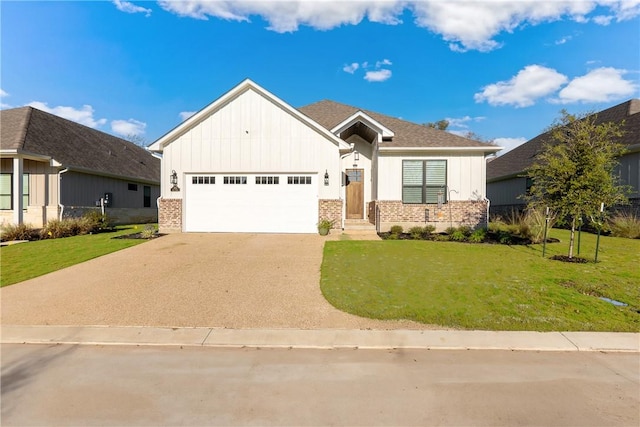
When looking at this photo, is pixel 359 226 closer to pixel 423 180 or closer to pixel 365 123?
pixel 423 180

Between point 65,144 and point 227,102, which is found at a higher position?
point 227,102

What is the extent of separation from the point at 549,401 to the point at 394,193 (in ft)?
39.5

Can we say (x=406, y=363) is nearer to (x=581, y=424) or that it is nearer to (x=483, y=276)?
(x=581, y=424)

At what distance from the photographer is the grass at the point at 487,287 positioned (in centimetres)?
515

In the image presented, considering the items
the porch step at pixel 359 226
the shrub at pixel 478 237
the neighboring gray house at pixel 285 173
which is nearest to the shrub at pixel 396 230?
the neighboring gray house at pixel 285 173

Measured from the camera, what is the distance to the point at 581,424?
2764 mm

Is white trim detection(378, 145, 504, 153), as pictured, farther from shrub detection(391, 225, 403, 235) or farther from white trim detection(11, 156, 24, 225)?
white trim detection(11, 156, 24, 225)

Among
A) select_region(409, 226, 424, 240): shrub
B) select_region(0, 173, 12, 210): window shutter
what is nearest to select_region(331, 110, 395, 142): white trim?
select_region(409, 226, 424, 240): shrub

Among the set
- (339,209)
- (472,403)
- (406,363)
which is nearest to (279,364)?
(406,363)

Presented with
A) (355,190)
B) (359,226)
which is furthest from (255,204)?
(355,190)

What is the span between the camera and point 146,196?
24188mm

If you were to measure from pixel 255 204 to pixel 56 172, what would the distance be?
1065cm

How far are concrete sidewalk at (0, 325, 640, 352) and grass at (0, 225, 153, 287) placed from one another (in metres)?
4.00

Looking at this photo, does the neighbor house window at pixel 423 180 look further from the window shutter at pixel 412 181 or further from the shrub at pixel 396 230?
the shrub at pixel 396 230
